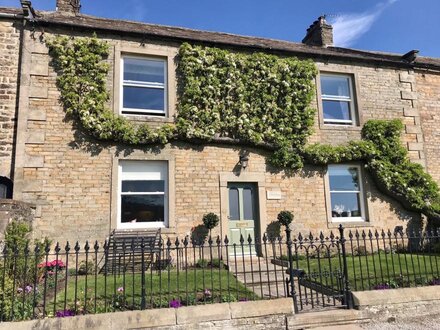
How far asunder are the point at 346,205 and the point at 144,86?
7.41 m

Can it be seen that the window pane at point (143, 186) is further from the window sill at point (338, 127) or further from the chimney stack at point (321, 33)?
the chimney stack at point (321, 33)

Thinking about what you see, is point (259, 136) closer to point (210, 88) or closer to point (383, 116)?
point (210, 88)

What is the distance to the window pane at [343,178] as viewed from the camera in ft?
39.7

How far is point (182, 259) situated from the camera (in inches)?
391

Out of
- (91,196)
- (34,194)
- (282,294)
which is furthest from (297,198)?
(34,194)

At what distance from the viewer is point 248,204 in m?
11.2

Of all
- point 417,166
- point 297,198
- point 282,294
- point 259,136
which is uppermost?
point 259,136

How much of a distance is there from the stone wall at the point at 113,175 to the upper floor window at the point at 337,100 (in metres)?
0.45

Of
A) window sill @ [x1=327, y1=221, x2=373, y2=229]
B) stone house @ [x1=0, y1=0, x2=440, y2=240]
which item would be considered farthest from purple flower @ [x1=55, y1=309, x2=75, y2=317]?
window sill @ [x1=327, y1=221, x2=373, y2=229]

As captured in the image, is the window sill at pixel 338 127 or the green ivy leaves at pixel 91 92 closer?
the green ivy leaves at pixel 91 92

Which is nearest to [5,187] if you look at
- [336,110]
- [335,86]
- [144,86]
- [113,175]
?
[113,175]

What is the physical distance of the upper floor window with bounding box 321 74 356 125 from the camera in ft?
41.7

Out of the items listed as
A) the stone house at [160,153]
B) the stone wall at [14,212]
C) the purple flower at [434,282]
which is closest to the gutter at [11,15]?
the stone house at [160,153]

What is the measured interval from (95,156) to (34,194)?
1.78 metres
